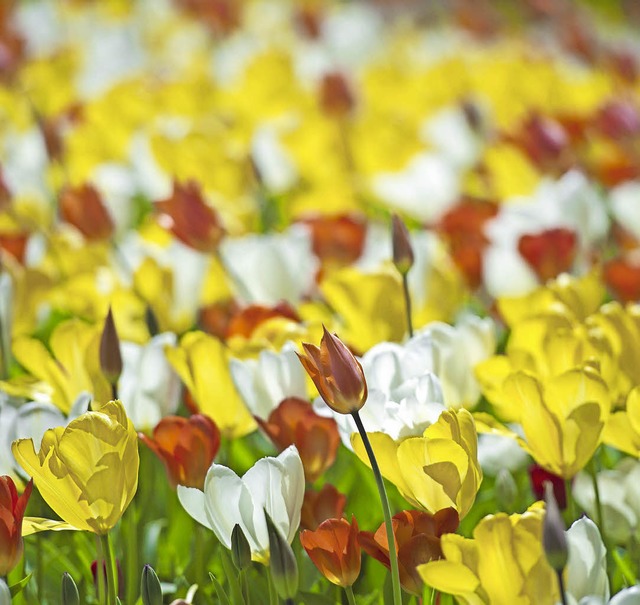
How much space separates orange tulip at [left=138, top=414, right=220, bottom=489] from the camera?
0.95m

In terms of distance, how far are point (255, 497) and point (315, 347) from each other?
139mm

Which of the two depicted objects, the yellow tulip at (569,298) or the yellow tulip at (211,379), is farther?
the yellow tulip at (569,298)

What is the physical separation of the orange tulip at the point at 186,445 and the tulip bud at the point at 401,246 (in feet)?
0.98

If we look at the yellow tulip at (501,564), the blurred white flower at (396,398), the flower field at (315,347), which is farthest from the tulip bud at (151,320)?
the yellow tulip at (501,564)

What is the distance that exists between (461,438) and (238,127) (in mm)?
1823

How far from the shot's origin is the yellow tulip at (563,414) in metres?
0.91

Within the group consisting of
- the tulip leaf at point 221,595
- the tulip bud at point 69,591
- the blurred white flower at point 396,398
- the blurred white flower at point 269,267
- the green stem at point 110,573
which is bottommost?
the blurred white flower at point 269,267

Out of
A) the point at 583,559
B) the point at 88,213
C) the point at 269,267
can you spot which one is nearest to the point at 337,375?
the point at 583,559

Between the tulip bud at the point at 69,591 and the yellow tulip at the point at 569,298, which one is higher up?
the tulip bud at the point at 69,591

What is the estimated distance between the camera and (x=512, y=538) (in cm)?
75

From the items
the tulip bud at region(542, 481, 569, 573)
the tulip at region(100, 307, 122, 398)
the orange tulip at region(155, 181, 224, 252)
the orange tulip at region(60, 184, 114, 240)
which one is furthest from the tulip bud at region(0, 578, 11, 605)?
the orange tulip at region(60, 184, 114, 240)

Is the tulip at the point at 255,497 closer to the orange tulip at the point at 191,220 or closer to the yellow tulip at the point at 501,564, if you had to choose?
the yellow tulip at the point at 501,564

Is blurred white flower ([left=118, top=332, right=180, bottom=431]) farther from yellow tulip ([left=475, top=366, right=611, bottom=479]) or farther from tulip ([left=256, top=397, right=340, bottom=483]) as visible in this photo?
yellow tulip ([left=475, top=366, right=611, bottom=479])

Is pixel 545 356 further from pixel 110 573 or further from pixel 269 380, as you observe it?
pixel 110 573
